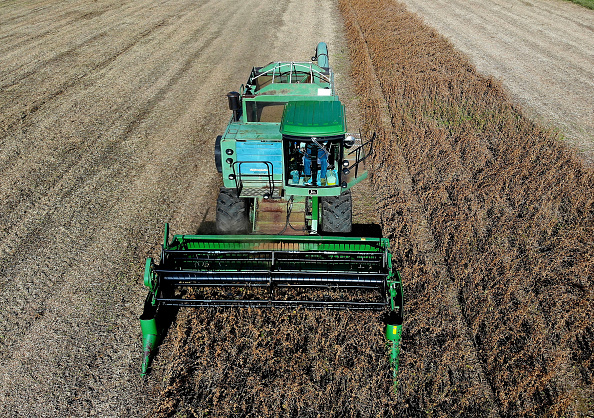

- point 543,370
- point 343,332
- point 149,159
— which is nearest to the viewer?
point 543,370

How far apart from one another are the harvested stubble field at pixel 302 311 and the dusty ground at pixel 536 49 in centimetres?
160

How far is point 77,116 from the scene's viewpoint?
48.1 feet

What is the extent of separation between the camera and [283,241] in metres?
7.46

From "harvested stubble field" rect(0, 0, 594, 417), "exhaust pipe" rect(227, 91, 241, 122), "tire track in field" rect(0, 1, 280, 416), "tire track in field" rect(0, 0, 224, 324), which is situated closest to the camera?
"harvested stubble field" rect(0, 0, 594, 417)

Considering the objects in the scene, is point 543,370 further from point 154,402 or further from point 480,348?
point 154,402

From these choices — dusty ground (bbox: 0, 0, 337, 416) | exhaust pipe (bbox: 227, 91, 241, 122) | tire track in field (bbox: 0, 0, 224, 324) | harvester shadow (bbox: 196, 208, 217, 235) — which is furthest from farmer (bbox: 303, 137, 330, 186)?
tire track in field (bbox: 0, 0, 224, 324)

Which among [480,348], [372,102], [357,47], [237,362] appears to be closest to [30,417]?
[237,362]

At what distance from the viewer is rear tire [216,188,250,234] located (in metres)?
7.91

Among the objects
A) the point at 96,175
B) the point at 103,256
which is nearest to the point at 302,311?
the point at 103,256

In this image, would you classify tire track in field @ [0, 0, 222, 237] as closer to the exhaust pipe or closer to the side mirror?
the exhaust pipe

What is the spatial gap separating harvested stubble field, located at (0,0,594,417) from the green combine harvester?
1.82 feet

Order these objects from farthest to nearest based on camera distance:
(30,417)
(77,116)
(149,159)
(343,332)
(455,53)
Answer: (455,53) → (77,116) → (149,159) → (343,332) → (30,417)

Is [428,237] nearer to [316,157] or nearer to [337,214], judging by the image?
[337,214]

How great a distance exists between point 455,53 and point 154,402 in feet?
64.1
